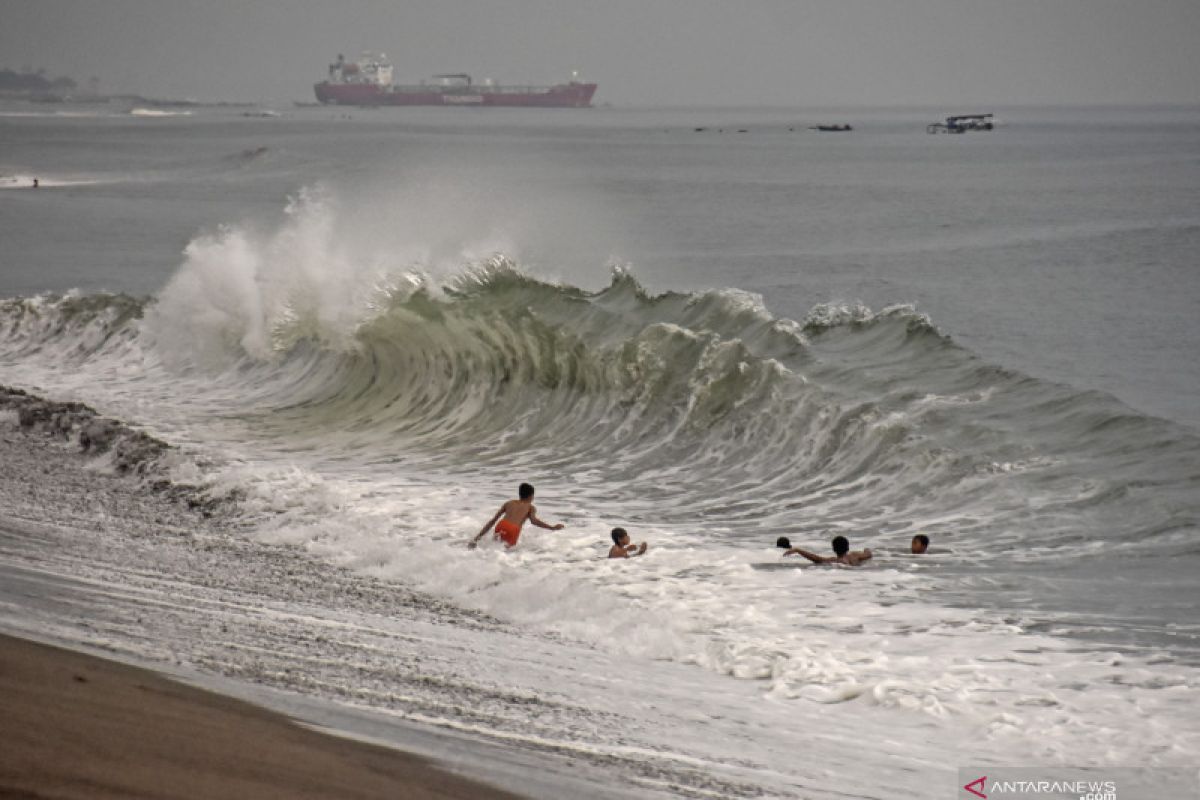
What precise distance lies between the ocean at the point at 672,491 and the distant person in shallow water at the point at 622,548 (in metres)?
0.18

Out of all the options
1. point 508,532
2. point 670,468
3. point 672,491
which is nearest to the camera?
point 508,532

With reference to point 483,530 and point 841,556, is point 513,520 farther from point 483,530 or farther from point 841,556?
point 841,556

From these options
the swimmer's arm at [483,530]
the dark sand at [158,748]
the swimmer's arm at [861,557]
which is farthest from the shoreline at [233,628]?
the swimmer's arm at [861,557]

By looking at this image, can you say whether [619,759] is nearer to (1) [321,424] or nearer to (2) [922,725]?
(2) [922,725]

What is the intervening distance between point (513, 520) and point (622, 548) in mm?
1109

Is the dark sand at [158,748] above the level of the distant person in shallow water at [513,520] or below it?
below

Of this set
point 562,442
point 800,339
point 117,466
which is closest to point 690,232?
point 800,339

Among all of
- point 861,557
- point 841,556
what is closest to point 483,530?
point 841,556

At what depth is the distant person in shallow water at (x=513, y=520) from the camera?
12.4m

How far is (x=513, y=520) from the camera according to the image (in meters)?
12.6

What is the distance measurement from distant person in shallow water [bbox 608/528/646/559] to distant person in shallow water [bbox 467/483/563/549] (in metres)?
0.91

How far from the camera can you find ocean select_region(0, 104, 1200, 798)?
770 cm

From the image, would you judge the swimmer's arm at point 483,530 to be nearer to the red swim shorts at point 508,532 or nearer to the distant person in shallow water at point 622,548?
the red swim shorts at point 508,532

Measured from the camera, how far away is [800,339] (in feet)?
69.9
